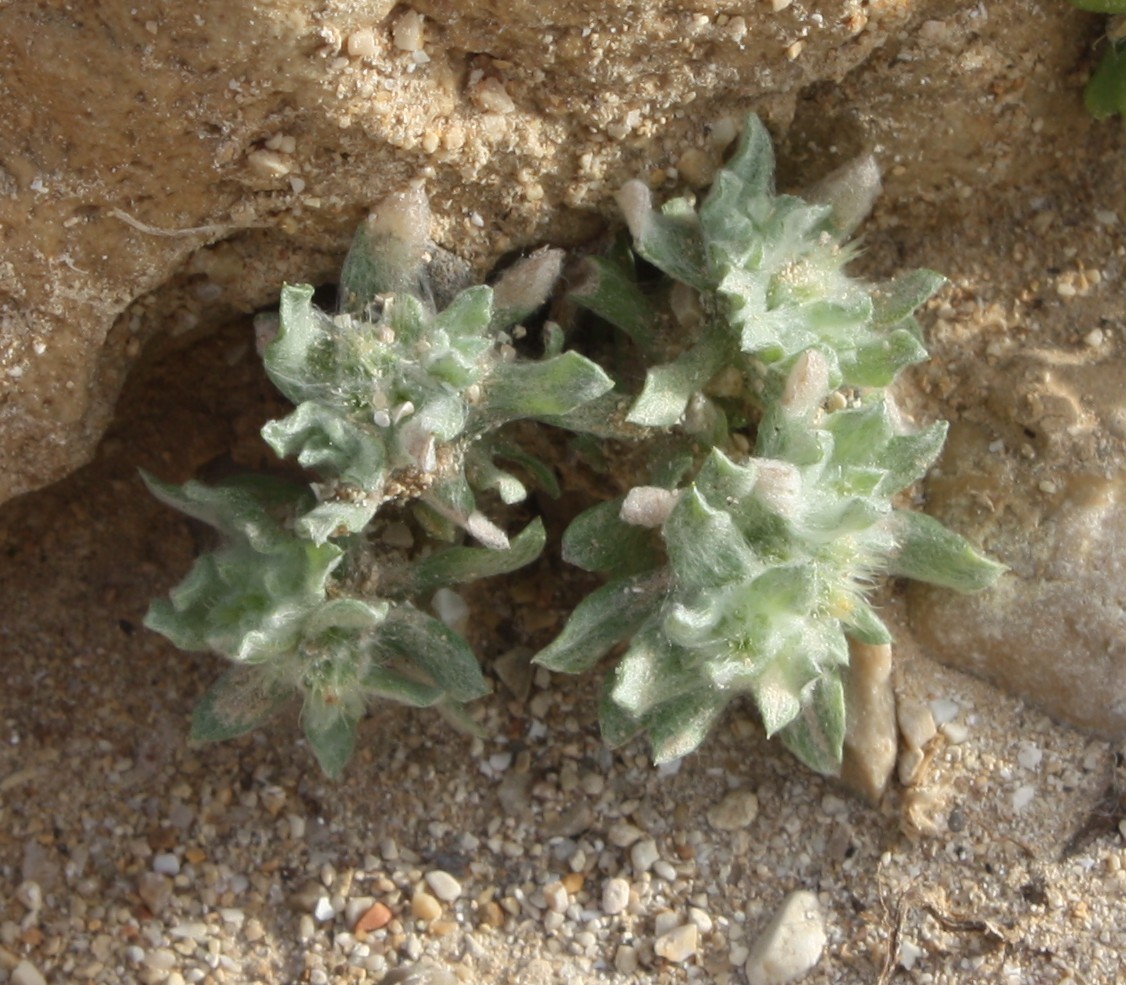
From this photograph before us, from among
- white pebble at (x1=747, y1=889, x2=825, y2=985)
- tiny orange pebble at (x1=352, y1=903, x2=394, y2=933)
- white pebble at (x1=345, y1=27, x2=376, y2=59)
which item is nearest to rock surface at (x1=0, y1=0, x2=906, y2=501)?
white pebble at (x1=345, y1=27, x2=376, y2=59)

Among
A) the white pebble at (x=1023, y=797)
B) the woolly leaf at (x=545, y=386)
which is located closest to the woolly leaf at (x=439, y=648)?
the woolly leaf at (x=545, y=386)

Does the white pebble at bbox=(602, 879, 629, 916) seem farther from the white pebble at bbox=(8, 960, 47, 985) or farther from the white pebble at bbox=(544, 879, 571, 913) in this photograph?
the white pebble at bbox=(8, 960, 47, 985)

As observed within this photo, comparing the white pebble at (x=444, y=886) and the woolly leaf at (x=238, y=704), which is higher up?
the woolly leaf at (x=238, y=704)

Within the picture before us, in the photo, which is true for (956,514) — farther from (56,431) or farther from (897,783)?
(56,431)

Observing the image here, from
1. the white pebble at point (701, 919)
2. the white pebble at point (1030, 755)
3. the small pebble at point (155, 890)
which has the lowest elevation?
the small pebble at point (155, 890)

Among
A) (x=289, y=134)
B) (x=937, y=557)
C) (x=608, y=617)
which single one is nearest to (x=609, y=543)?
(x=608, y=617)

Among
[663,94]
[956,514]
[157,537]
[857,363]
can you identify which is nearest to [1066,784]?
[956,514]

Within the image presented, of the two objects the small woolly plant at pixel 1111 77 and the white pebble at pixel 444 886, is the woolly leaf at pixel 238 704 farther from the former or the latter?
the small woolly plant at pixel 1111 77
